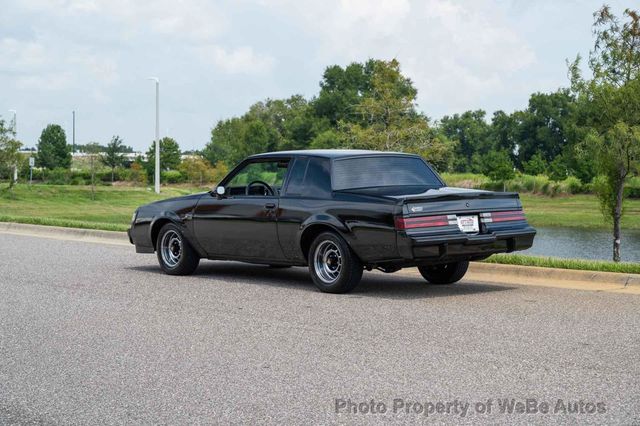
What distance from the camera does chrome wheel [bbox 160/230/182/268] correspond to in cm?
1327

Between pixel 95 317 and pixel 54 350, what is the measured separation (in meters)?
1.69

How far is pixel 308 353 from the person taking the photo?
7.61m

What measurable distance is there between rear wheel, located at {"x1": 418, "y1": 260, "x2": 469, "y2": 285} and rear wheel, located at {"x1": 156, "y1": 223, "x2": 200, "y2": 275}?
305cm

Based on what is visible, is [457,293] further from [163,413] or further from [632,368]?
[163,413]

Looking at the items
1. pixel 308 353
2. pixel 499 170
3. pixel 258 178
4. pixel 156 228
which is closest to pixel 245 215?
pixel 258 178

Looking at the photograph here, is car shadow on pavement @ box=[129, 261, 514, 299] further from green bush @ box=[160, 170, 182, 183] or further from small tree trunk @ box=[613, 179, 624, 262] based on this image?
green bush @ box=[160, 170, 182, 183]

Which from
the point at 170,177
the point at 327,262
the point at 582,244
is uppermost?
the point at 170,177

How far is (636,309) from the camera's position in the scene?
9.58 m

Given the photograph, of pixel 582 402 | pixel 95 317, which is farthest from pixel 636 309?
pixel 95 317

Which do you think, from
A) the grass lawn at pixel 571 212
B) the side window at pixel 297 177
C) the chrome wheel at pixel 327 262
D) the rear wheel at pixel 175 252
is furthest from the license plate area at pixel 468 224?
the grass lawn at pixel 571 212

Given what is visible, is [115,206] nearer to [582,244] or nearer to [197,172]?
[582,244]

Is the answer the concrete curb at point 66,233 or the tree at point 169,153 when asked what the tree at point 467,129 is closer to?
the tree at point 169,153

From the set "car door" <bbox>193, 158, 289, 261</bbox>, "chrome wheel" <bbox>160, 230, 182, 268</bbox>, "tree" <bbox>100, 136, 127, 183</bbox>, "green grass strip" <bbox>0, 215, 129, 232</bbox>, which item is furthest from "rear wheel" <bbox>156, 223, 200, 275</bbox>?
"tree" <bbox>100, 136, 127, 183</bbox>

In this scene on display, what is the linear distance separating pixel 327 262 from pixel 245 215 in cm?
145
